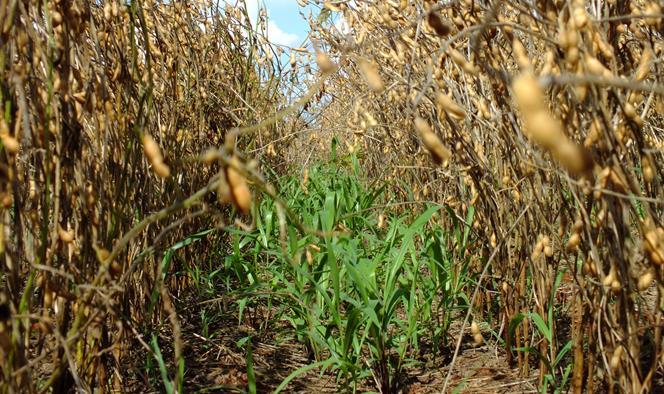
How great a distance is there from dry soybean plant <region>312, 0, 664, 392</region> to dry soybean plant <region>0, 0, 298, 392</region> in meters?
0.36

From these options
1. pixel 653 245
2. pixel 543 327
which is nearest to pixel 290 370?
pixel 543 327

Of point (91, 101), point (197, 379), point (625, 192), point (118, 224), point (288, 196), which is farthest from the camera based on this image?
point (288, 196)

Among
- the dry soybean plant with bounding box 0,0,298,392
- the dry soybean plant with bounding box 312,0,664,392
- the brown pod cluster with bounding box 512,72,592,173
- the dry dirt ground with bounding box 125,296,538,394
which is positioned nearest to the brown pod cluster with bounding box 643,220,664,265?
the dry soybean plant with bounding box 312,0,664,392

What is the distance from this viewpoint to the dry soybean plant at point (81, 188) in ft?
3.61

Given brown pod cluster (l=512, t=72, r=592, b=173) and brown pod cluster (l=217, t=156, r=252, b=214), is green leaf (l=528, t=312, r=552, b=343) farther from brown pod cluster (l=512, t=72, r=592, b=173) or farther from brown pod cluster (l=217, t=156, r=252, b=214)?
brown pod cluster (l=512, t=72, r=592, b=173)

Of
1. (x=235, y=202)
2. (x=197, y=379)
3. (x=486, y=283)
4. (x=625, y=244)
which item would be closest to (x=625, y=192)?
(x=625, y=244)

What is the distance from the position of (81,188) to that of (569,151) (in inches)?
46.9

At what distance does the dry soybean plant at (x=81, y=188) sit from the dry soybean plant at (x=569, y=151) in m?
0.36

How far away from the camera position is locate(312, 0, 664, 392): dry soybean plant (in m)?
0.93

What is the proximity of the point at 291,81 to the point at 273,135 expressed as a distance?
1.05ft

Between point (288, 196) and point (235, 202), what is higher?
point (288, 196)

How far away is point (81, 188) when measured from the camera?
1.43 m

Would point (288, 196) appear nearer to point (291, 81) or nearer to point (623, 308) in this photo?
point (291, 81)

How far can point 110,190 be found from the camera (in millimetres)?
1653
